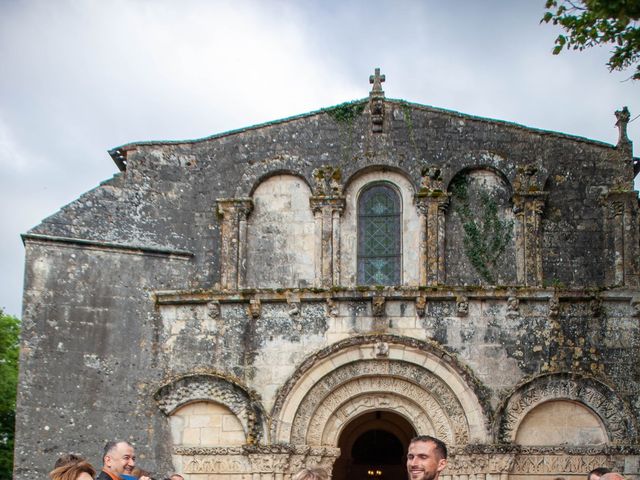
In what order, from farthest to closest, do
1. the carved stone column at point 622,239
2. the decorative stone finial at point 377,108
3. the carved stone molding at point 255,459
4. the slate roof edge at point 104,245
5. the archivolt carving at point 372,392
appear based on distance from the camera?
the decorative stone finial at point 377,108 < the carved stone column at point 622,239 < the slate roof edge at point 104,245 < the archivolt carving at point 372,392 < the carved stone molding at point 255,459

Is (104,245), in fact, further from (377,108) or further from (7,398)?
(7,398)

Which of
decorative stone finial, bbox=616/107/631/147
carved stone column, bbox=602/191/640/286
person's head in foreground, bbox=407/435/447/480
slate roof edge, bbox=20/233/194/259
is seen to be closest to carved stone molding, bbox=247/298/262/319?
slate roof edge, bbox=20/233/194/259

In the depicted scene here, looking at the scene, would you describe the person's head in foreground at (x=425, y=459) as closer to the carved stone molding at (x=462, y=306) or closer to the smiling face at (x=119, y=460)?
the smiling face at (x=119, y=460)

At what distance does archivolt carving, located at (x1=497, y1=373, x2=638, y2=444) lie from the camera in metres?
16.8

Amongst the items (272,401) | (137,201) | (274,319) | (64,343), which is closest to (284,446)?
(272,401)

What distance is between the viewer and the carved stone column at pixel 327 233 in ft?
62.6

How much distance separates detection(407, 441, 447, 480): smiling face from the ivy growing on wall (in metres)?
12.1

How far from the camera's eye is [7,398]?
31.1 m

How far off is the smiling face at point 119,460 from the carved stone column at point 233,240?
976 cm

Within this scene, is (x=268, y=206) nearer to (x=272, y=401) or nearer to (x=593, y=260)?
(x=272, y=401)

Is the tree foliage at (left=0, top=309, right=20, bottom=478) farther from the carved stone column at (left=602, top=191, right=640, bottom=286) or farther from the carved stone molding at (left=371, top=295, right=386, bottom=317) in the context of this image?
the carved stone column at (left=602, top=191, right=640, bottom=286)

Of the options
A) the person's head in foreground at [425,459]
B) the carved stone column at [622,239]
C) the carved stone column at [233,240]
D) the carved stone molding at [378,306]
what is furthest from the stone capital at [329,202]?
the person's head in foreground at [425,459]

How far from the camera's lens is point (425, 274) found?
18.9 meters

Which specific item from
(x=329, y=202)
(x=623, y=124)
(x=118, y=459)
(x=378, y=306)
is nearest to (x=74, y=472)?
(x=118, y=459)
